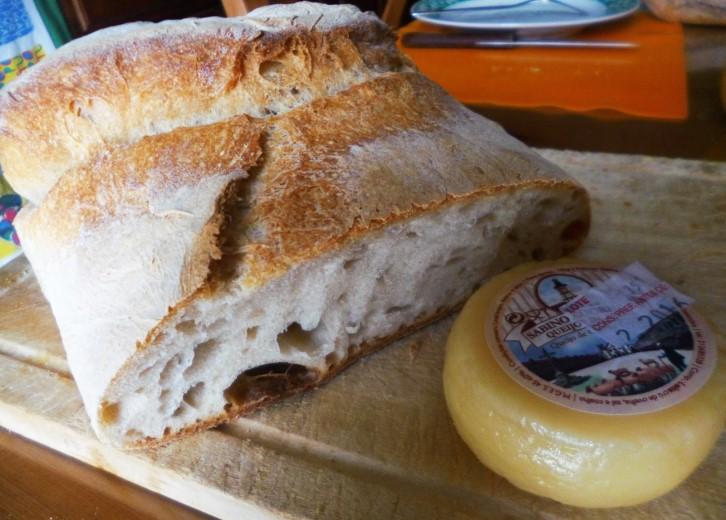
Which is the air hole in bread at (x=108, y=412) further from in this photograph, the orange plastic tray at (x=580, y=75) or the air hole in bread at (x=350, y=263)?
the orange plastic tray at (x=580, y=75)

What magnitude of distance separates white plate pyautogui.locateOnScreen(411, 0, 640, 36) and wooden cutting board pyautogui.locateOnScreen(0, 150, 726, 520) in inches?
44.2

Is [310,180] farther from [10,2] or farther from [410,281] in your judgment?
[10,2]

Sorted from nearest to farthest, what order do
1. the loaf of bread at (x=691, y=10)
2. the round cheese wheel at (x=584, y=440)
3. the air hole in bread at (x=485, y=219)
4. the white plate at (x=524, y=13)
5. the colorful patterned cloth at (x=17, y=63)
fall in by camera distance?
the round cheese wheel at (x=584, y=440) → the air hole in bread at (x=485, y=219) → the white plate at (x=524, y=13) → the colorful patterned cloth at (x=17, y=63) → the loaf of bread at (x=691, y=10)

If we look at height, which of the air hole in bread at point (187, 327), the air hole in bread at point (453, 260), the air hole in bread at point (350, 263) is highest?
the air hole in bread at point (187, 327)

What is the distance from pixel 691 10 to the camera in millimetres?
2498

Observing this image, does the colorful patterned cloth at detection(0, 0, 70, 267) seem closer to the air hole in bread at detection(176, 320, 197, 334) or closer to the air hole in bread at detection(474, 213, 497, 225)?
the air hole in bread at detection(176, 320, 197, 334)

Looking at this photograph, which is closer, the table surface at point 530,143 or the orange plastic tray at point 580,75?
the table surface at point 530,143

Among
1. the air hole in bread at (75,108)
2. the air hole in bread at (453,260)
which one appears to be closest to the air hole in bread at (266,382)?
the air hole in bread at (453,260)

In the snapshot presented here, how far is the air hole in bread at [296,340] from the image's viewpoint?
3.71 feet

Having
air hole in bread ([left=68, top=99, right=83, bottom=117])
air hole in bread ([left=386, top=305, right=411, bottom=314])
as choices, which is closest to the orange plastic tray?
air hole in bread ([left=386, top=305, right=411, bottom=314])

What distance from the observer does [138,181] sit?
42.4 inches

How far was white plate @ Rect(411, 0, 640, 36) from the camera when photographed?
2258 millimetres

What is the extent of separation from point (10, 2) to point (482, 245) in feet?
7.74

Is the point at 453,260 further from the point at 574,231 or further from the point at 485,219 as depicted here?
the point at 574,231
